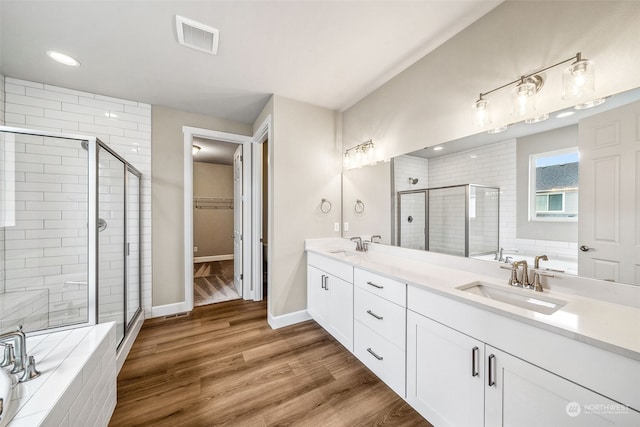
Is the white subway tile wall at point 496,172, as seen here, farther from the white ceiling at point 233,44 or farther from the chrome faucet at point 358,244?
the chrome faucet at point 358,244

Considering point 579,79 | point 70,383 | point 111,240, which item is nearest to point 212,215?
point 111,240

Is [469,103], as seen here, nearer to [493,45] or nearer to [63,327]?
[493,45]

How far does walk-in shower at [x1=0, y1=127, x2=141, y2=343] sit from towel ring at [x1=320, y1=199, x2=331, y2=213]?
200cm

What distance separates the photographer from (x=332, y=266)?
2.25m

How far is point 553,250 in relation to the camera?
1277mm

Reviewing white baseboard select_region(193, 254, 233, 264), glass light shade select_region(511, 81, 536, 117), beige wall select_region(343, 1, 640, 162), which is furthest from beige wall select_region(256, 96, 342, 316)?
white baseboard select_region(193, 254, 233, 264)

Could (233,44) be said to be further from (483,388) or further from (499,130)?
(483,388)

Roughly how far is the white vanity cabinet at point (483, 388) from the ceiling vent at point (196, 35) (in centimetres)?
230

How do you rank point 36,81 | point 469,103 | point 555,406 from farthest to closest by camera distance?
point 36,81, point 469,103, point 555,406

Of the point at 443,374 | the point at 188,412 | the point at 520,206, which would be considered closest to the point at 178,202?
the point at 188,412

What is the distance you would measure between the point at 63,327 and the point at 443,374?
7.86 ft

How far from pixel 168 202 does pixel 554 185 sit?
3621mm

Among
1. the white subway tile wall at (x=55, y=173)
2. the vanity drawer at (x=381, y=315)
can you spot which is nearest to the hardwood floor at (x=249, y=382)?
the vanity drawer at (x=381, y=315)

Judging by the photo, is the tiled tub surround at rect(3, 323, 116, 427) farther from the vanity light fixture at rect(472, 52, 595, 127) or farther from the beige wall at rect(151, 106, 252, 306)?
the vanity light fixture at rect(472, 52, 595, 127)
